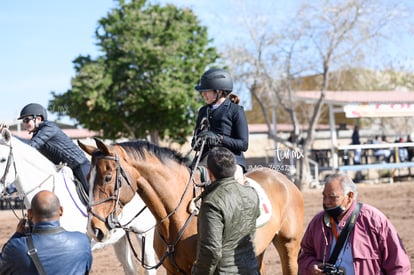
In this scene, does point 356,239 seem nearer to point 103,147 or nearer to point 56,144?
point 103,147

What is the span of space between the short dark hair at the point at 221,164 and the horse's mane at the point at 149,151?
4.12 ft

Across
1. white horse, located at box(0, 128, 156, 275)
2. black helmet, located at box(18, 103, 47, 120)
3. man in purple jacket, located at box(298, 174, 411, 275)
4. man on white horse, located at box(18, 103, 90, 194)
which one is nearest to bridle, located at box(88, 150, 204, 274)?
white horse, located at box(0, 128, 156, 275)

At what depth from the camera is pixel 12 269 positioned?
147 inches

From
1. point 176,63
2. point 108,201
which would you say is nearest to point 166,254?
point 108,201

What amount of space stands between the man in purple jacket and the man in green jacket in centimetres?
52

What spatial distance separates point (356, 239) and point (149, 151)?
7.39ft

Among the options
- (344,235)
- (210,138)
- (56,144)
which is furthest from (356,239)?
(56,144)

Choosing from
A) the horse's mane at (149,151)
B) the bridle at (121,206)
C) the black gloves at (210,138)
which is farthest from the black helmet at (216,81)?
the bridle at (121,206)

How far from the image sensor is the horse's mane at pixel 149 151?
5566 mm

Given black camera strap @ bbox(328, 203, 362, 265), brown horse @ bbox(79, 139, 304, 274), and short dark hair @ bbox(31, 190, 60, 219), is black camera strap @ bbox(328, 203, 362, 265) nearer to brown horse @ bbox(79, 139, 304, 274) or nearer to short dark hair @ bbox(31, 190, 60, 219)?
brown horse @ bbox(79, 139, 304, 274)

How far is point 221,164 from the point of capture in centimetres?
441

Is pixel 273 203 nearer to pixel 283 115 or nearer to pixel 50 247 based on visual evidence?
pixel 50 247

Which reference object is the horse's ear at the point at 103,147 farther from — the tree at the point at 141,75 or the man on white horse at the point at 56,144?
the tree at the point at 141,75

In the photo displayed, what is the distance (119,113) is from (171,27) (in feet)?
14.4
